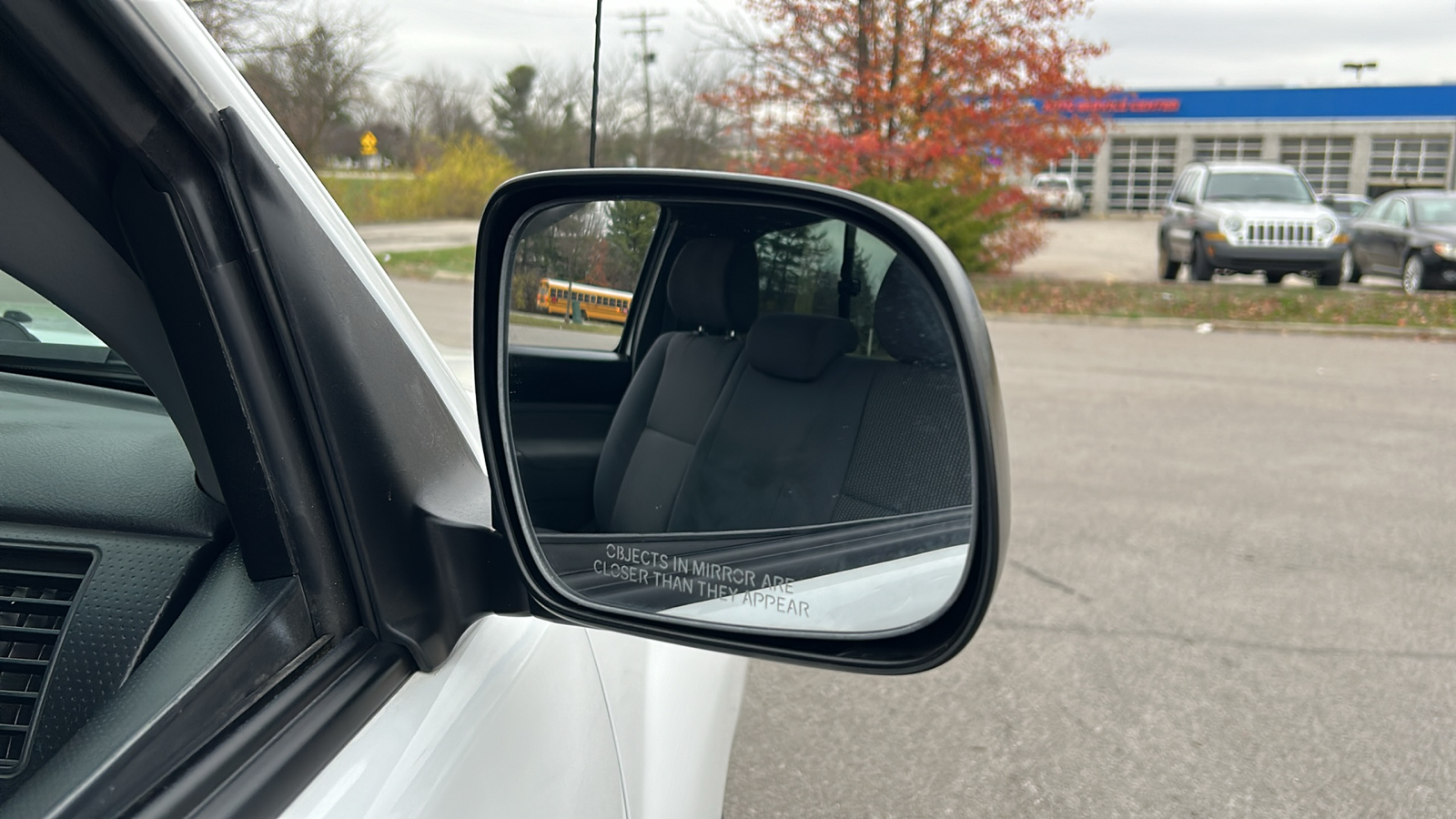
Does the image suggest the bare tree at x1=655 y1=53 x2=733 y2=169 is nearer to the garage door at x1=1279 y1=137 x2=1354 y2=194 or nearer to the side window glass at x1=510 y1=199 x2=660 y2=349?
the side window glass at x1=510 y1=199 x2=660 y2=349

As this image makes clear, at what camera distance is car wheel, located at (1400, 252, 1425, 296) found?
16.5 m

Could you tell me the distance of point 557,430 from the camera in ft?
4.41

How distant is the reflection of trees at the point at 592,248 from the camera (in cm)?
137

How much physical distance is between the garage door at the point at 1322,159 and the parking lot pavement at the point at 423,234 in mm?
56710

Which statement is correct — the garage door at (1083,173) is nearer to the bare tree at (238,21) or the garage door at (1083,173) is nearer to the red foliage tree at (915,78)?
the red foliage tree at (915,78)

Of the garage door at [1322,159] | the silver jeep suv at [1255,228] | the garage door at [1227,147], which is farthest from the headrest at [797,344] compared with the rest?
the garage door at [1322,159]

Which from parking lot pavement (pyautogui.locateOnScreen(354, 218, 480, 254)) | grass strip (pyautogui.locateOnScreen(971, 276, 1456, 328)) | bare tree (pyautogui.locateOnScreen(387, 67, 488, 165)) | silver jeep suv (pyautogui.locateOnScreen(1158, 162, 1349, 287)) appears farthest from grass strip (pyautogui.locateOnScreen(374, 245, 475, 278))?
silver jeep suv (pyautogui.locateOnScreen(1158, 162, 1349, 287))

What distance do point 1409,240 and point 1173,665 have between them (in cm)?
1543

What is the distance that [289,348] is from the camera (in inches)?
44.6

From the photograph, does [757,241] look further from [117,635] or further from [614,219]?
[117,635]

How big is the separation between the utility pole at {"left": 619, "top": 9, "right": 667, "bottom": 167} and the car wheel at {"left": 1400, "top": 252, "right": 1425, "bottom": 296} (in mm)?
17191

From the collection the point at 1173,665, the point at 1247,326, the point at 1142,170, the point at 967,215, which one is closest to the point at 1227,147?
the point at 1142,170

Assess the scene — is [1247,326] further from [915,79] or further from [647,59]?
[647,59]

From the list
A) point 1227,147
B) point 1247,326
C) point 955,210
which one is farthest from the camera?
point 1227,147
